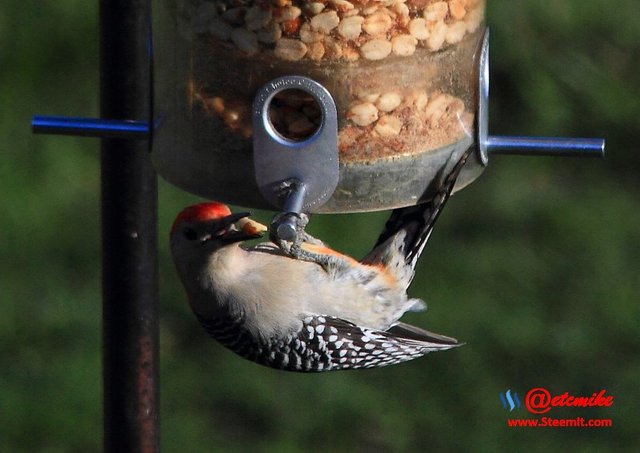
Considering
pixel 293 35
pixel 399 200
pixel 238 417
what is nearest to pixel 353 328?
pixel 399 200

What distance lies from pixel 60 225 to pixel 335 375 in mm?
1701

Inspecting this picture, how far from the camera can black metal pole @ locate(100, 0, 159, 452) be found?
14.4 feet

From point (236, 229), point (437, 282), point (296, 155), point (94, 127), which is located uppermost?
point (94, 127)

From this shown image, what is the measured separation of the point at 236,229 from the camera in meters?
4.70

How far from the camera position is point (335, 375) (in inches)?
261

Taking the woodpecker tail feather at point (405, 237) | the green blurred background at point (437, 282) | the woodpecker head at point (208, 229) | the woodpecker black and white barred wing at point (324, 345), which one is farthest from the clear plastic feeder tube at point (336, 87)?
the green blurred background at point (437, 282)

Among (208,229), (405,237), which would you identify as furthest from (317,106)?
(405,237)

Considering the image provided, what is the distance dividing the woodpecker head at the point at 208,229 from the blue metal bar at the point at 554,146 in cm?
82

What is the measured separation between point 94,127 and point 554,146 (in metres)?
1.39

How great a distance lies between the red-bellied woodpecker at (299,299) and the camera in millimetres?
4934

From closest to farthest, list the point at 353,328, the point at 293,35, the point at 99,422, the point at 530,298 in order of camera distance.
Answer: the point at 293,35 < the point at 353,328 < the point at 99,422 < the point at 530,298

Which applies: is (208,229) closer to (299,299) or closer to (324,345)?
(299,299)

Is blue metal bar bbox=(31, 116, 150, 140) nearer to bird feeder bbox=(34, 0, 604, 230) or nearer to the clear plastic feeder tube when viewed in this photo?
bird feeder bbox=(34, 0, 604, 230)

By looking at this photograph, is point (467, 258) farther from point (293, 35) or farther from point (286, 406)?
point (293, 35)
